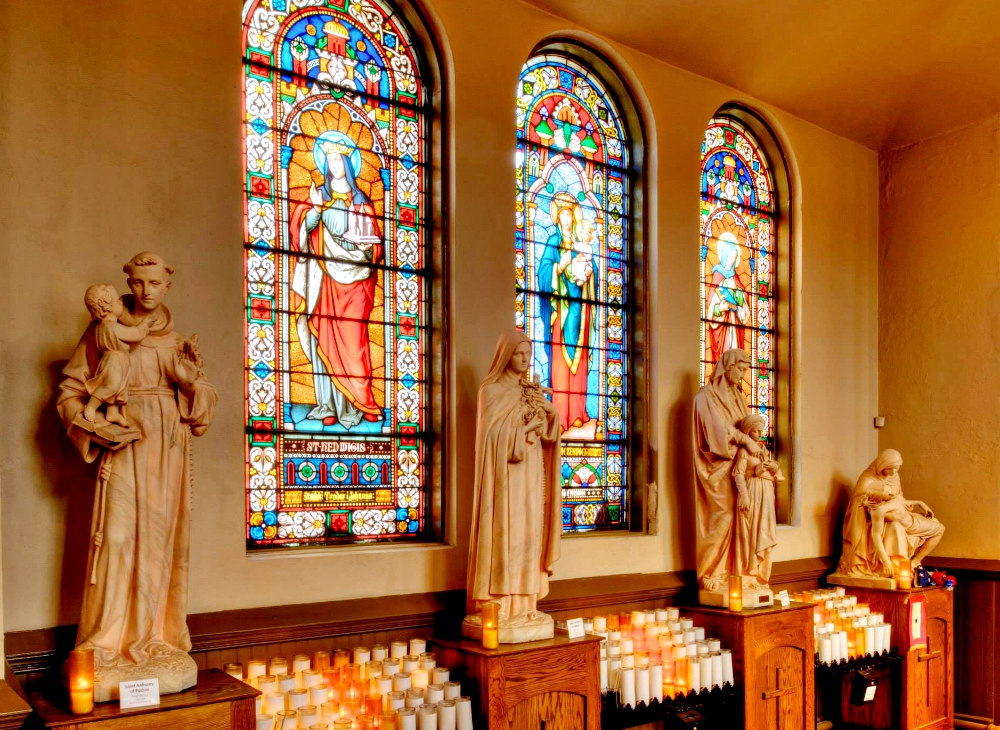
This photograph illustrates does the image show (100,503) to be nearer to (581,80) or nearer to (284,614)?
(284,614)

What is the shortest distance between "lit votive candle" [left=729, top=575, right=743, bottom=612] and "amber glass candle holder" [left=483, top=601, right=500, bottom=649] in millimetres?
1914

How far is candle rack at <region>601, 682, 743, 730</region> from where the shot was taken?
16.9ft

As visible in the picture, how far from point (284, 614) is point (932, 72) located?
623 cm

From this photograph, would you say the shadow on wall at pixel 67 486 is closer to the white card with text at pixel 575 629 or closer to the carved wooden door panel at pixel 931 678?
the white card with text at pixel 575 629

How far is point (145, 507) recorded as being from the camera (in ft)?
12.4

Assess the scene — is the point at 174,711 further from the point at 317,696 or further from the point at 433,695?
the point at 433,695

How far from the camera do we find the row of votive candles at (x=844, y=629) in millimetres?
6465

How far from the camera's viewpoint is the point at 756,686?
5906 mm

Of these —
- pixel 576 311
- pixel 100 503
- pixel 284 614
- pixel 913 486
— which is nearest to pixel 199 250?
pixel 100 503

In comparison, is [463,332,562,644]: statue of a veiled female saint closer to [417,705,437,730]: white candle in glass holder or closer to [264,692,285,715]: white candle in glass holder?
[417,705,437,730]: white candle in glass holder

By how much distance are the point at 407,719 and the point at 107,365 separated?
1.94 m

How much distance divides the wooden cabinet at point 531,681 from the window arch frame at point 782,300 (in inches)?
132

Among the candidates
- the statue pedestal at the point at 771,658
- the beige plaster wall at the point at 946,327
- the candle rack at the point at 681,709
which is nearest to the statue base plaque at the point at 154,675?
the candle rack at the point at 681,709

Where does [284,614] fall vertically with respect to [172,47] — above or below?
below
